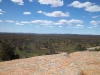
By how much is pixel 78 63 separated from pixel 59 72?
275 cm

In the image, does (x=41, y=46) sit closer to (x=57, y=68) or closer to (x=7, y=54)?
(x=7, y=54)

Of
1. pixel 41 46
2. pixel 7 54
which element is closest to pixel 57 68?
pixel 7 54

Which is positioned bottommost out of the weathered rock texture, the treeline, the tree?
the treeline

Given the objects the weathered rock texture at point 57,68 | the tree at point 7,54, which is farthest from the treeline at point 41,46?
the weathered rock texture at point 57,68

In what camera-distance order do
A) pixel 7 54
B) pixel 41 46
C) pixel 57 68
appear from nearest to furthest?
1. pixel 57 68
2. pixel 7 54
3. pixel 41 46

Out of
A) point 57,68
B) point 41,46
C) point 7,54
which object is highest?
point 57,68

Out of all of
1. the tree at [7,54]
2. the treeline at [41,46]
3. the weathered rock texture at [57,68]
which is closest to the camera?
the weathered rock texture at [57,68]

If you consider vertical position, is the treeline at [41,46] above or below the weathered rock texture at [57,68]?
below

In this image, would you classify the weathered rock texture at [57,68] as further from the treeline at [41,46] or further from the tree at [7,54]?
the treeline at [41,46]

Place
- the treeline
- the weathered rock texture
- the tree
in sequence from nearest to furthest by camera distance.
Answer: the weathered rock texture, the tree, the treeline

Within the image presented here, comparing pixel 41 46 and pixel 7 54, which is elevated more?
pixel 7 54

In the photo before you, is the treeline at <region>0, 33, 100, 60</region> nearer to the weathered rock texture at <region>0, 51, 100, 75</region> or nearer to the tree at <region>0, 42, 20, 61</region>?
the tree at <region>0, 42, 20, 61</region>

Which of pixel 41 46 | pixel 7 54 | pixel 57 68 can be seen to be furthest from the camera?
pixel 41 46

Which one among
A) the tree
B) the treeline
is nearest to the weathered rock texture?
the tree
